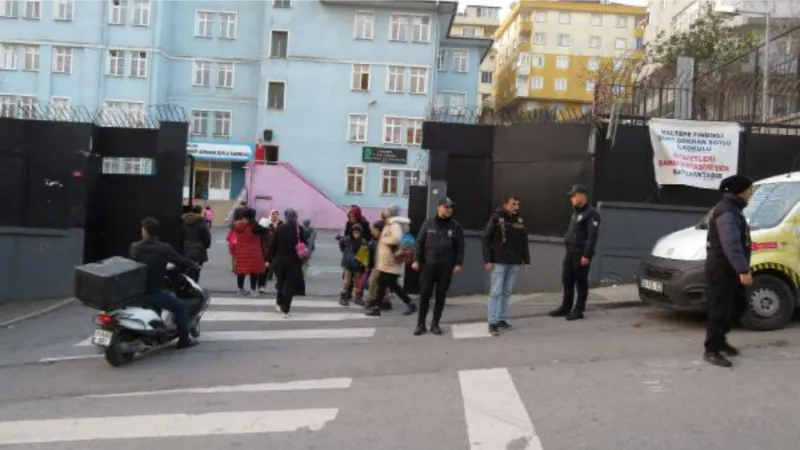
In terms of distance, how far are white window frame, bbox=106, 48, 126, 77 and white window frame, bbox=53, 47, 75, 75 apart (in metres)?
1.97

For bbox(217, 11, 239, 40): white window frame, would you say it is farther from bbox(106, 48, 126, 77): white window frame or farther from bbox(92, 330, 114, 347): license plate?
bbox(92, 330, 114, 347): license plate

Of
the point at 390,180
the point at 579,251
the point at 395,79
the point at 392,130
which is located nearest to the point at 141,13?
the point at 395,79

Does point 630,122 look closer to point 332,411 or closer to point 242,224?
point 242,224

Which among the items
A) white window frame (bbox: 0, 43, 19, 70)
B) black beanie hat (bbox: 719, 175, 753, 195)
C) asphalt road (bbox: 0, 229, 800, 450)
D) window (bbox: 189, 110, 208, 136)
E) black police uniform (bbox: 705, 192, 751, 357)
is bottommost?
asphalt road (bbox: 0, 229, 800, 450)

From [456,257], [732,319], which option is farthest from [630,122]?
[732,319]

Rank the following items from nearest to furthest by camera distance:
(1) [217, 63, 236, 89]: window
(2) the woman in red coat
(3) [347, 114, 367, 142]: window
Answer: (2) the woman in red coat → (3) [347, 114, 367, 142]: window → (1) [217, 63, 236, 89]: window

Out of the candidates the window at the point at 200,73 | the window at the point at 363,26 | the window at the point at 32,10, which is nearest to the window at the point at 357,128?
the window at the point at 363,26

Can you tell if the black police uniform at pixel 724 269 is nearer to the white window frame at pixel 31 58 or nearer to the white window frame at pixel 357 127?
the white window frame at pixel 357 127

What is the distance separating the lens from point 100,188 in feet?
42.0

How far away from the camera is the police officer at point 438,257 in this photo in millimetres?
8945

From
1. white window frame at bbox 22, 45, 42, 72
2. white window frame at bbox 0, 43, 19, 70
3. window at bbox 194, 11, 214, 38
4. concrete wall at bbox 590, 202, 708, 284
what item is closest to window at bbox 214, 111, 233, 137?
window at bbox 194, 11, 214, 38

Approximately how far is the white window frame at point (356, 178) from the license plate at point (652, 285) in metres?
34.0

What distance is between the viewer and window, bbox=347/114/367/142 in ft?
139

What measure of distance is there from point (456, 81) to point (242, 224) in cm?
3862
